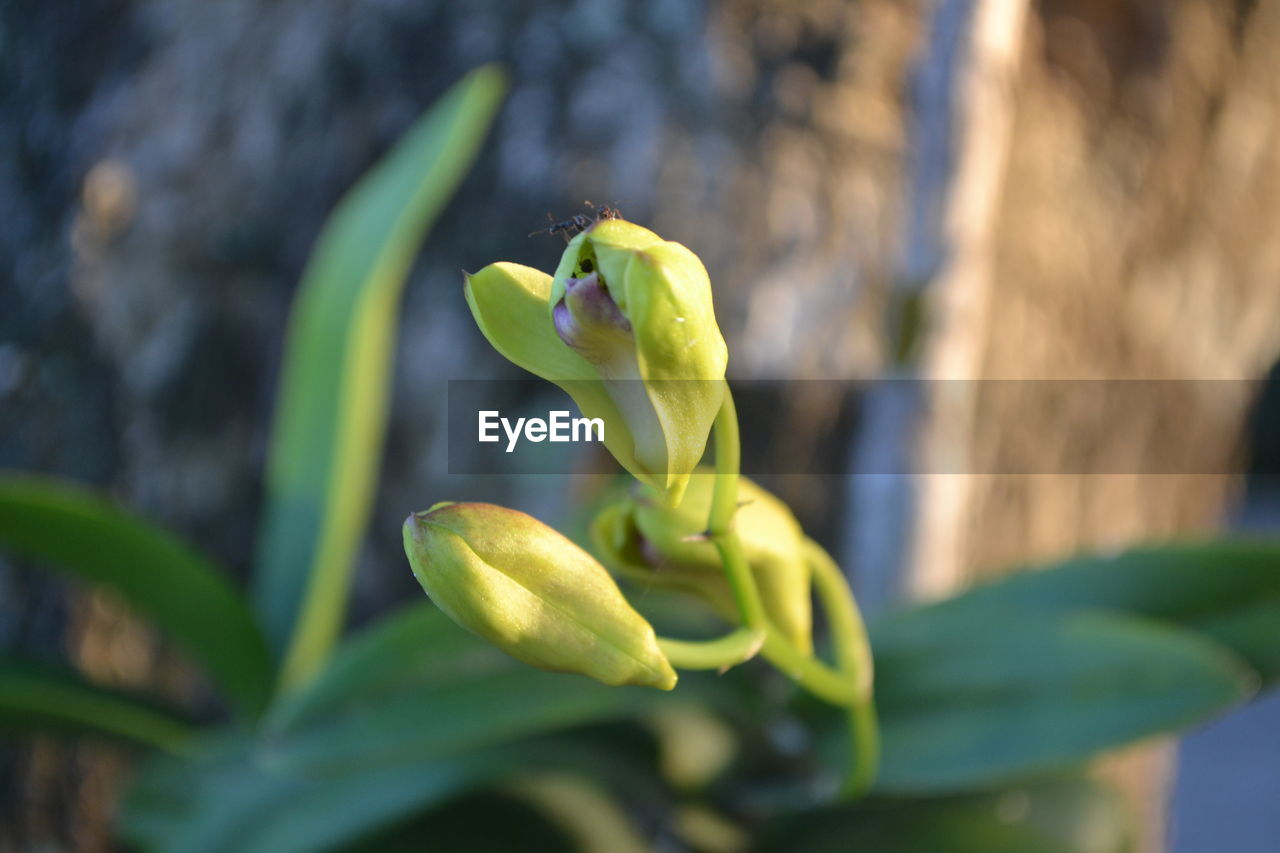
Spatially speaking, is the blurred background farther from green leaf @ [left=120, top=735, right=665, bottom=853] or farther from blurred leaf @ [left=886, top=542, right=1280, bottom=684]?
green leaf @ [left=120, top=735, right=665, bottom=853]

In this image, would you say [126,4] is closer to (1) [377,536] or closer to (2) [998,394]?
(1) [377,536]

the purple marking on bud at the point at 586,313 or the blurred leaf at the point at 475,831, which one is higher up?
the purple marking on bud at the point at 586,313

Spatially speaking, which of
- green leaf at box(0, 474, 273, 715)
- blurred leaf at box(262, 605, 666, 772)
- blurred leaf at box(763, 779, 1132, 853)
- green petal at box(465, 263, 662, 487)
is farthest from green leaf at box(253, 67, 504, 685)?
green petal at box(465, 263, 662, 487)

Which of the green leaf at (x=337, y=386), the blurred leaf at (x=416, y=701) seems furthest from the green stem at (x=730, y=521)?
the green leaf at (x=337, y=386)

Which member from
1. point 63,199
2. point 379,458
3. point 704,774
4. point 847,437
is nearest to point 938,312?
point 847,437

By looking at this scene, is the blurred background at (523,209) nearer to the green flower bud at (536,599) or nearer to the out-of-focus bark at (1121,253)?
the out-of-focus bark at (1121,253)

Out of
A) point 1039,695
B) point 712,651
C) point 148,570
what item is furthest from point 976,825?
point 148,570
